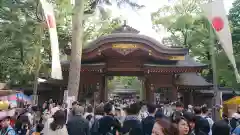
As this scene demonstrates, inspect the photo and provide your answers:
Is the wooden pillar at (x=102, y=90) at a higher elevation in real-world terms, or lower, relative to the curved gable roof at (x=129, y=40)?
lower

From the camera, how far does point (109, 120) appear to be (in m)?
6.09

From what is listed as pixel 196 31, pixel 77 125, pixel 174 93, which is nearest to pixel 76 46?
pixel 174 93

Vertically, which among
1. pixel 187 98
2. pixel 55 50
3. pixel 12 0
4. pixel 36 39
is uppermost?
pixel 12 0

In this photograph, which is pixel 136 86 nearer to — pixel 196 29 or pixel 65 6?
pixel 196 29

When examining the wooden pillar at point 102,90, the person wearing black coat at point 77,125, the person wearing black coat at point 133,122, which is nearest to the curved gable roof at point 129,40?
the wooden pillar at point 102,90

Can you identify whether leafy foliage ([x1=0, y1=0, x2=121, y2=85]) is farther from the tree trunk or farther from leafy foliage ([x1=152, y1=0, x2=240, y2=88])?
leafy foliage ([x1=152, y1=0, x2=240, y2=88])

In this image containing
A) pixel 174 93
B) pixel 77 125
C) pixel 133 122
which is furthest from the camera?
pixel 174 93

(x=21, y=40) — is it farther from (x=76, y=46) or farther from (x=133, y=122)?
(x=133, y=122)

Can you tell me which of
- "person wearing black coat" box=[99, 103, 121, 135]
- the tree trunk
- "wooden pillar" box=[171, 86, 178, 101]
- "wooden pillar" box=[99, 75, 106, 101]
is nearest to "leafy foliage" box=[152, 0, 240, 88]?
"wooden pillar" box=[171, 86, 178, 101]

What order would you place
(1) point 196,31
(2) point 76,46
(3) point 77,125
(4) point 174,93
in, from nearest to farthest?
(3) point 77,125 < (2) point 76,46 < (4) point 174,93 < (1) point 196,31

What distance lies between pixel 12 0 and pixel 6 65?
22.1ft

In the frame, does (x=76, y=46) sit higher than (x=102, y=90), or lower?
higher

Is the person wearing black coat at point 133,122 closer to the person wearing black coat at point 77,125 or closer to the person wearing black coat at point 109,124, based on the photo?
the person wearing black coat at point 109,124

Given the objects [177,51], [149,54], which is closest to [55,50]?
[149,54]
